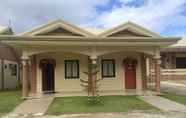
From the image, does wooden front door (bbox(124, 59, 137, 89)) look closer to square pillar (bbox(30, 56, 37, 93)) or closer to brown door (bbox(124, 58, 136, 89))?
brown door (bbox(124, 58, 136, 89))

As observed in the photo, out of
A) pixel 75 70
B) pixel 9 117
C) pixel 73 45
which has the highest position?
pixel 73 45

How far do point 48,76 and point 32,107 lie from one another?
6562mm

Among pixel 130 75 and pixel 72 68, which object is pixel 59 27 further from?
pixel 130 75

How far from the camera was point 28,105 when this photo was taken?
14844 mm

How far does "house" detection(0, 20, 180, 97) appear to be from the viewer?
1741 cm

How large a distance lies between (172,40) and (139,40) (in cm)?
191

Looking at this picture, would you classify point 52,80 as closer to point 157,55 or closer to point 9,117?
point 157,55

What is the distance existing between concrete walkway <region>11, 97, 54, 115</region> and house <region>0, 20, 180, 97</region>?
164 centimetres

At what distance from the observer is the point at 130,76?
70.3 ft

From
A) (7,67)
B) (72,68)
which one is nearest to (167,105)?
(72,68)

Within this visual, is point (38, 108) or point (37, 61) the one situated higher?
point (37, 61)

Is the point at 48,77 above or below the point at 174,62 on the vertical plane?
below

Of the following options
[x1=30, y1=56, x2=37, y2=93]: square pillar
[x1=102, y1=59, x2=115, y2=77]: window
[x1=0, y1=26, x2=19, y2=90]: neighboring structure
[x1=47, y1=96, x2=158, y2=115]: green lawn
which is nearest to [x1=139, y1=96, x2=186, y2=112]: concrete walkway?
[x1=47, y1=96, x2=158, y2=115]: green lawn

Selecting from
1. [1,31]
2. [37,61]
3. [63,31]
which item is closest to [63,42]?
[63,31]
